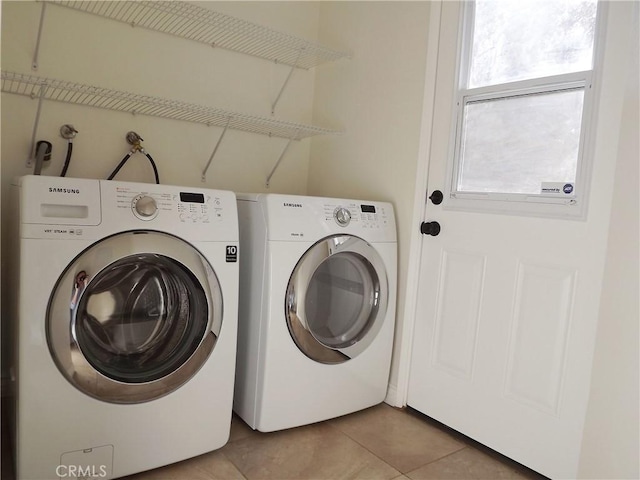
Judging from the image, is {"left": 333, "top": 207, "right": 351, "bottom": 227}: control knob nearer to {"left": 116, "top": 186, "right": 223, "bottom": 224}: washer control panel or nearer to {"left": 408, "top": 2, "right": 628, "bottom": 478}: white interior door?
{"left": 408, "top": 2, "right": 628, "bottom": 478}: white interior door

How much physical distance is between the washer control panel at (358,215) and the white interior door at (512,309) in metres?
0.20

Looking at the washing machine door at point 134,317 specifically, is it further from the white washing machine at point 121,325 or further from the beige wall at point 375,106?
the beige wall at point 375,106

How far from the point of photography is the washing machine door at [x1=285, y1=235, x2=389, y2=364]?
69.2 inches

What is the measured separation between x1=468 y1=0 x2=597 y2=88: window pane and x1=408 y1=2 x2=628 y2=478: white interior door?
3.3 inches

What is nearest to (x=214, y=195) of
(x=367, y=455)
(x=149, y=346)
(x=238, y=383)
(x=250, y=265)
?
(x=250, y=265)

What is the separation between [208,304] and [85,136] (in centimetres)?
97

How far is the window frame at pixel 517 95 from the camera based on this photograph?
1498 millimetres

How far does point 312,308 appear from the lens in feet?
6.05

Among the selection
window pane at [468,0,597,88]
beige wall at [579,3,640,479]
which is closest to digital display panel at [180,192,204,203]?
window pane at [468,0,597,88]

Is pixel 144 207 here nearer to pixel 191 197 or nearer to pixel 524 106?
pixel 191 197

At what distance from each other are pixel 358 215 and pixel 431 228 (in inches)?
12.0

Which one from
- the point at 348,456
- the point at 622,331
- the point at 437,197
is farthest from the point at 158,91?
the point at 622,331

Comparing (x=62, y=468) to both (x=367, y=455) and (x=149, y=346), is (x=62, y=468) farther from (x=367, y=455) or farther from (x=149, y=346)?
(x=367, y=455)

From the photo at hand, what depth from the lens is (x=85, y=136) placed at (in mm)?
1988
